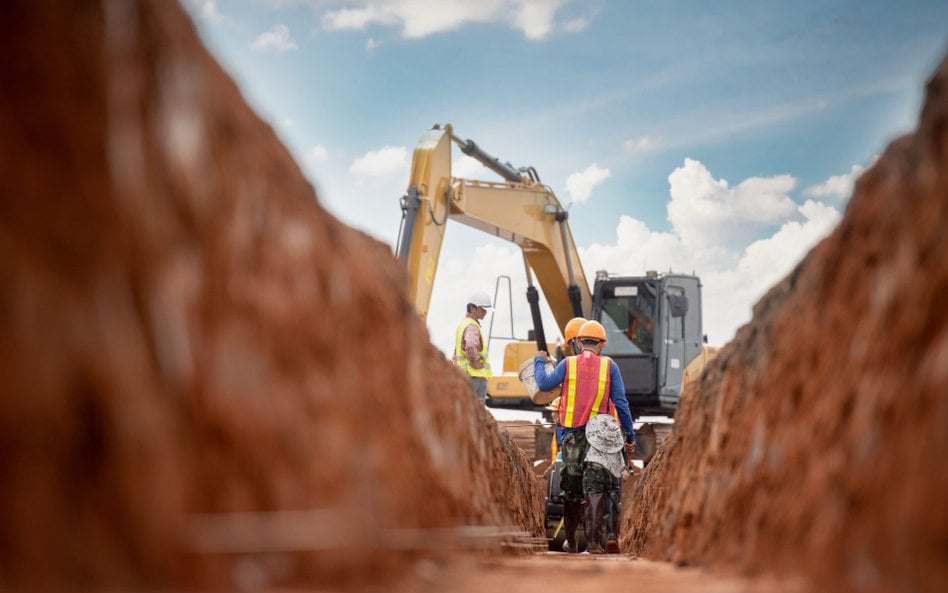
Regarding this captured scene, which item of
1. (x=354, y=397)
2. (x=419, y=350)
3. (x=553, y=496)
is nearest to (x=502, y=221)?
(x=553, y=496)

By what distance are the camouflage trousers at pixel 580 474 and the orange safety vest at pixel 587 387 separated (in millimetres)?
197

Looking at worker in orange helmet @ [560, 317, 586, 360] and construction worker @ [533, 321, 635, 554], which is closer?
construction worker @ [533, 321, 635, 554]

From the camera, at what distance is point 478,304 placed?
11938 mm

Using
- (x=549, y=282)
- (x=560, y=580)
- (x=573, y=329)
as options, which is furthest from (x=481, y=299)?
(x=560, y=580)

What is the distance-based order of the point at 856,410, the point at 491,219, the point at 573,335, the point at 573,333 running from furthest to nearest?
1. the point at 491,219
2. the point at 573,333
3. the point at 573,335
4. the point at 856,410

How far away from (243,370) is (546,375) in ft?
20.9

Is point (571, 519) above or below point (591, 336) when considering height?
below

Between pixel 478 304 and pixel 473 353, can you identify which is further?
pixel 478 304

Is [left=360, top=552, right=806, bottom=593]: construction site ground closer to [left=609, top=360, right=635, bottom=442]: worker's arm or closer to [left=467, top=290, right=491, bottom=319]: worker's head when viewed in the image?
[left=609, top=360, right=635, bottom=442]: worker's arm

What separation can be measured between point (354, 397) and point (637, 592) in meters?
1.06

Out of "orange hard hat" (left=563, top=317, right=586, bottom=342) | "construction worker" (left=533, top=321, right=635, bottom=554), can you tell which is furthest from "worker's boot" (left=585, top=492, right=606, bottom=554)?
"orange hard hat" (left=563, top=317, right=586, bottom=342)

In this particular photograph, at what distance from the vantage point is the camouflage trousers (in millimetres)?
8211

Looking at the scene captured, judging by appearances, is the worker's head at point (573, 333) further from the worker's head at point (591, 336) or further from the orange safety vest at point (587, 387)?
the orange safety vest at point (587, 387)

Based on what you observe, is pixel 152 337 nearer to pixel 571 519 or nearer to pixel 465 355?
pixel 571 519
